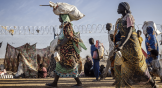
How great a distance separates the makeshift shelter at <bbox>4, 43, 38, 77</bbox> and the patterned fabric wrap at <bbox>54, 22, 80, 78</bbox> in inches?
191

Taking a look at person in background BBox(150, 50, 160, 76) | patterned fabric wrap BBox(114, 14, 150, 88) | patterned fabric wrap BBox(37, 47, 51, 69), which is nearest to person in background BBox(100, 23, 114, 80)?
patterned fabric wrap BBox(114, 14, 150, 88)

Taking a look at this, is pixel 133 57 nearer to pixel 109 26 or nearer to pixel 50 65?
pixel 109 26

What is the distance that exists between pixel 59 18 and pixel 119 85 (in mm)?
2752

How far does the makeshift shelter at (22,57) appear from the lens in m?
8.65

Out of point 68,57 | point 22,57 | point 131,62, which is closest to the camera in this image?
point 131,62

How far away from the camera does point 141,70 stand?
9.70 feet

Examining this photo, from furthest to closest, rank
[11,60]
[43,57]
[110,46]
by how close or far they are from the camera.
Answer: [43,57] < [11,60] < [110,46]

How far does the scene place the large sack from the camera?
452 cm

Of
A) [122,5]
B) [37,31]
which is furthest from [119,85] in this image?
[37,31]

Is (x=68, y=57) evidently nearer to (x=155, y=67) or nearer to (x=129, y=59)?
(x=129, y=59)

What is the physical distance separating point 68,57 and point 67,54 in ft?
0.30

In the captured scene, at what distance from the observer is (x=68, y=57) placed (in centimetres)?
428

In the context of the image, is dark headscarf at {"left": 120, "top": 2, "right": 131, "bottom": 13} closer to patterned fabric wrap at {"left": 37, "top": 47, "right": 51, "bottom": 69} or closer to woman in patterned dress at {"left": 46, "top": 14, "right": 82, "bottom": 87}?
woman in patterned dress at {"left": 46, "top": 14, "right": 82, "bottom": 87}

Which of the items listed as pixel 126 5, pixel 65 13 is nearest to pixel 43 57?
pixel 65 13
